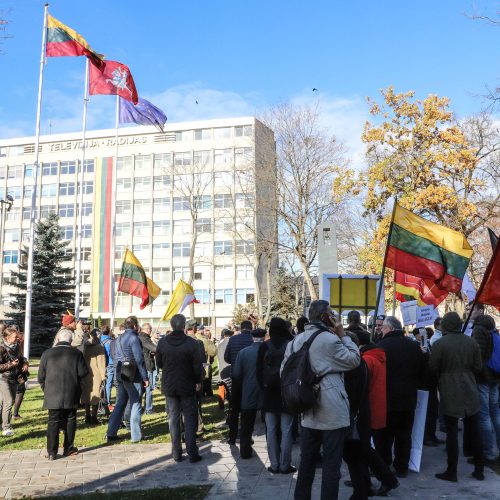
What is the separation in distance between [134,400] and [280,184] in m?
24.3

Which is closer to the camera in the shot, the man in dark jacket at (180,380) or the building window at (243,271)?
the man in dark jacket at (180,380)

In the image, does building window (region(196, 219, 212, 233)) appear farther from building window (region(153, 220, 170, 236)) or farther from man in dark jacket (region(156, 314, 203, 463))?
man in dark jacket (region(156, 314, 203, 463))

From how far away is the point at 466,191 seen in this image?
90.3ft

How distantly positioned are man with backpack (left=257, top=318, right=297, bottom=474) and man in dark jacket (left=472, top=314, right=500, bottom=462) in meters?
2.52

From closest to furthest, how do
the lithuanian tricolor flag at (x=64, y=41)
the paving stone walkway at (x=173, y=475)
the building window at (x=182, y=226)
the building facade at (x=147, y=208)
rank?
the paving stone walkway at (x=173, y=475) → the lithuanian tricolor flag at (x=64, y=41) → the building facade at (x=147, y=208) → the building window at (x=182, y=226)

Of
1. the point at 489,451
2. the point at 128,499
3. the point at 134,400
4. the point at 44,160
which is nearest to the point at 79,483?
the point at 128,499

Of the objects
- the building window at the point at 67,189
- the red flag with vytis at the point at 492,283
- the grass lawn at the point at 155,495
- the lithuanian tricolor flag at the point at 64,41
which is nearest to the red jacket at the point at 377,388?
the red flag with vytis at the point at 492,283

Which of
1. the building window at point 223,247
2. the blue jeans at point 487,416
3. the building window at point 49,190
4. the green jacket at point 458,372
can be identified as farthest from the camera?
the building window at point 49,190

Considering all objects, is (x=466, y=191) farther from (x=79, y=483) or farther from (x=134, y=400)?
(x=79, y=483)

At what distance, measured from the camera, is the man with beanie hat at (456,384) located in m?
7.09

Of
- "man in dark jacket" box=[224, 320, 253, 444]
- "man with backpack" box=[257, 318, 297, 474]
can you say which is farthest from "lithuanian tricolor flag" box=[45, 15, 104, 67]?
"man with backpack" box=[257, 318, 297, 474]

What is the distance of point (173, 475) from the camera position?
743cm

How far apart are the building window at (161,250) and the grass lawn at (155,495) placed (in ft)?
218

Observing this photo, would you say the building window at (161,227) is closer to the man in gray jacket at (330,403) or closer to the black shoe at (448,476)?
the black shoe at (448,476)
